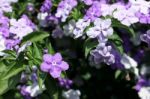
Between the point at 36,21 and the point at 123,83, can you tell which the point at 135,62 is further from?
the point at 36,21

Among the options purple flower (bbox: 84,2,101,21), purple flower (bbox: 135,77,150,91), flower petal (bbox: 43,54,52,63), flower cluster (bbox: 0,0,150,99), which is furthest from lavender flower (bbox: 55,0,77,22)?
purple flower (bbox: 135,77,150,91)

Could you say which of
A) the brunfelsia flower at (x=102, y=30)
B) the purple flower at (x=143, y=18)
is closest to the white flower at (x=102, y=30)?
the brunfelsia flower at (x=102, y=30)

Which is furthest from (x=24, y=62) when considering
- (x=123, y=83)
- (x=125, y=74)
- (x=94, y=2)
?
(x=123, y=83)

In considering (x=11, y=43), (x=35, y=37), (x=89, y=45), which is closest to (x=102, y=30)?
(x=89, y=45)

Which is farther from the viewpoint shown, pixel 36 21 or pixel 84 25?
pixel 36 21

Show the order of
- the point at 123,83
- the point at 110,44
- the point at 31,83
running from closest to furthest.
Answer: the point at 110,44
the point at 31,83
the point at 123,83

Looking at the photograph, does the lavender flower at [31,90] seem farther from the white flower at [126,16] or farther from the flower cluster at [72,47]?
the white flower at [126,16]

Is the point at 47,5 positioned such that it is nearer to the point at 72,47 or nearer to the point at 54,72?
the point at 72,47

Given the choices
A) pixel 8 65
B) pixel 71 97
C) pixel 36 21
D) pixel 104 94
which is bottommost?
pixel 104 94
